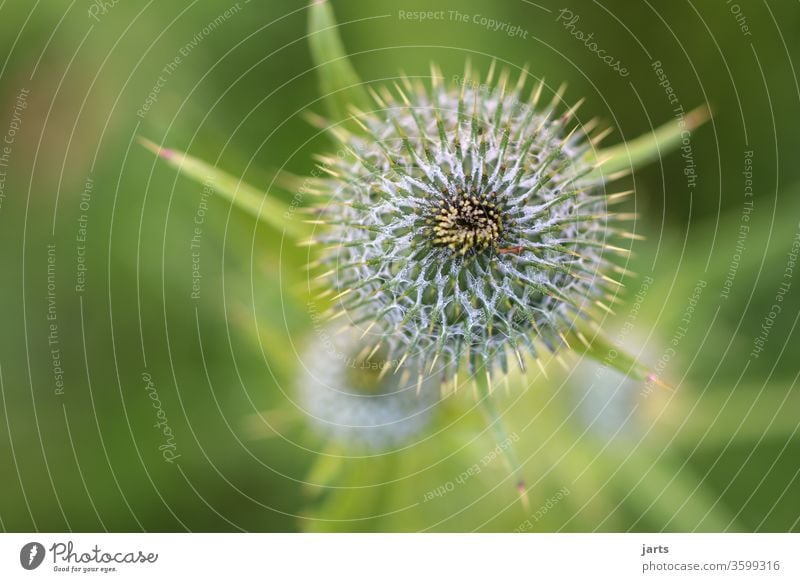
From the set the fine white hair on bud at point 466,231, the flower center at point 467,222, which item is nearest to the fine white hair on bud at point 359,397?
the fine white hair on bud at point 466,231

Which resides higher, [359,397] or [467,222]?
[467,222]

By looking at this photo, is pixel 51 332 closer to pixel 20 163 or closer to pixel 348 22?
pixel 20 163

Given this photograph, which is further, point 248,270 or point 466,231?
point 248,270
